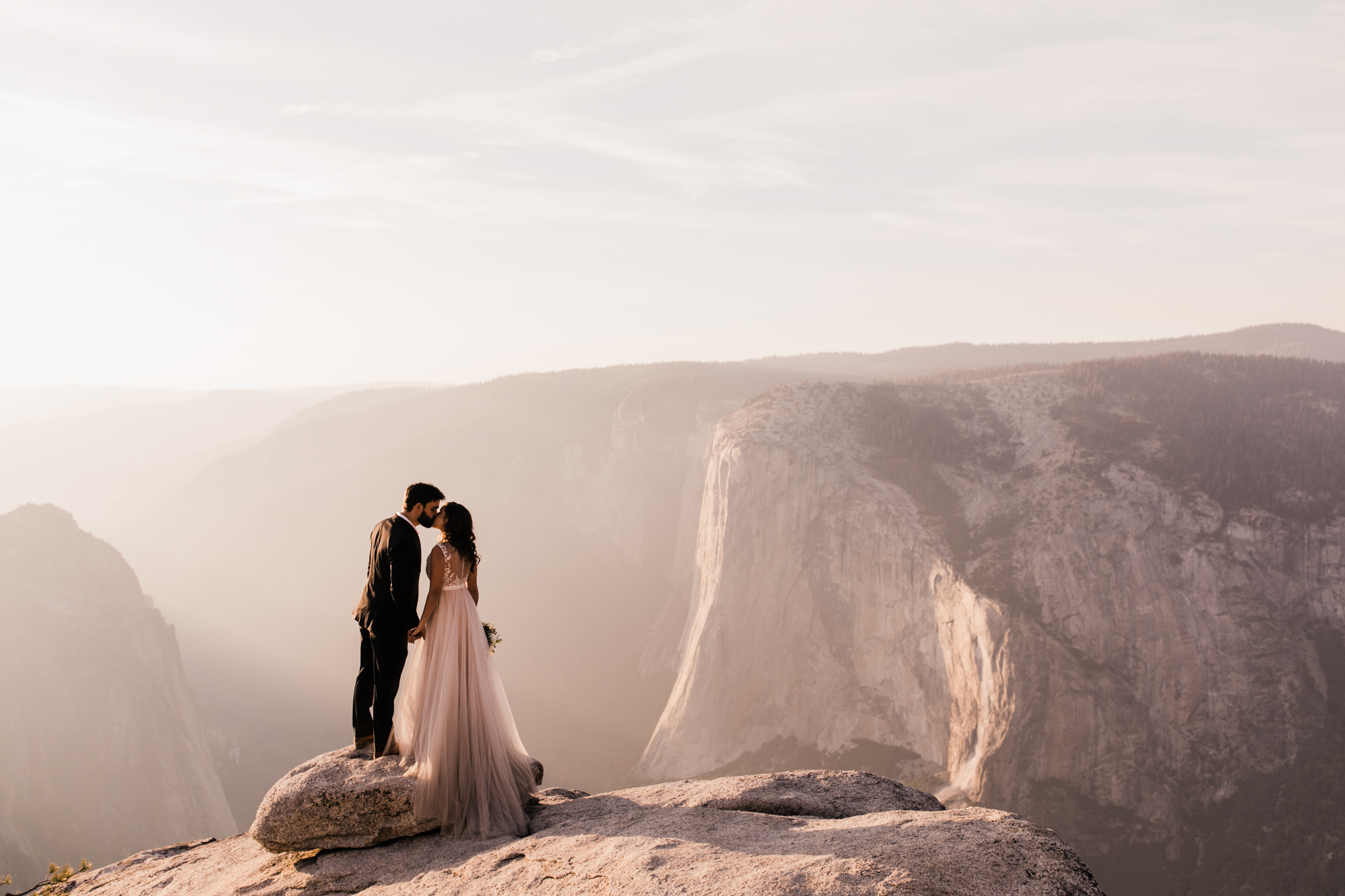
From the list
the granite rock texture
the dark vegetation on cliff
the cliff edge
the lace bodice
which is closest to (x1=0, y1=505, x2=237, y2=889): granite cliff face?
the cliff edge

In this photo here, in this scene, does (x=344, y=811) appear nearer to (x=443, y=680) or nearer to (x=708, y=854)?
(x=443, y=680)

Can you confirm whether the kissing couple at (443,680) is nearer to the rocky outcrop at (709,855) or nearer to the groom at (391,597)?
the groom at (391,597)

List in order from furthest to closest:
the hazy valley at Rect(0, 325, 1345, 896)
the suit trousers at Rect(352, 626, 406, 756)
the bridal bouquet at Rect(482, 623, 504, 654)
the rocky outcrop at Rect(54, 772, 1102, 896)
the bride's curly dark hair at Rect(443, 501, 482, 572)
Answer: the hazy valley at Rect(0, 325, 1345, 896)
the bridal bouquet at Rect(482, 623, 504, 654)
the suit trousers at Rect(352, 626, 406, 756)
the bride's curly dark hair at Rect(443, 501, 482, 572)
the rocky outcrop at Rect(54, 772, 1102, 896)

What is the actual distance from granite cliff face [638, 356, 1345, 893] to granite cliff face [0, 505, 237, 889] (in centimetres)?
2105

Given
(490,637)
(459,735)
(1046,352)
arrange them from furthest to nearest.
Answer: (1046,352) < (490,637) < (459,735)

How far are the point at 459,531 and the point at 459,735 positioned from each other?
2.14m

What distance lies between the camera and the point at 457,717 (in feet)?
26.2

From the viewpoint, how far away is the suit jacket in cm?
798

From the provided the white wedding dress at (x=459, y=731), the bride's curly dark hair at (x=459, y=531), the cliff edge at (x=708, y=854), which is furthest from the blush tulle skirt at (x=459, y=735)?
the bride's curly dark hair at (x=459, y=531)

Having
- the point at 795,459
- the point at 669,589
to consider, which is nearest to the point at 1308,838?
the point at 795,459

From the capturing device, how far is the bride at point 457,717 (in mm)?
7828

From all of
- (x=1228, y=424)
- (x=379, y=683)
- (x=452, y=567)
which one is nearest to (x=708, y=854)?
(x=452, y=567)

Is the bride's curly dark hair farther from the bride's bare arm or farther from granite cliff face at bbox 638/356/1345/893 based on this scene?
granite cliff face at bbox 638/356/1345/893

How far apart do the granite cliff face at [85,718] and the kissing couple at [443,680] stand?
28462 mm
